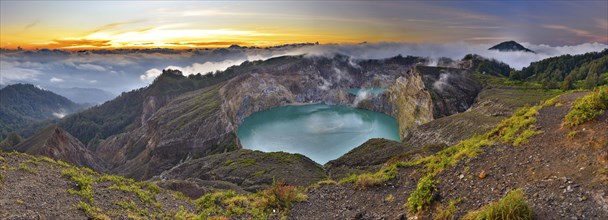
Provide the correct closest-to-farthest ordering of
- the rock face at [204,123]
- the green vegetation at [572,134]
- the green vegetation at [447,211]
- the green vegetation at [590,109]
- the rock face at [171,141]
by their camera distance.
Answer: the green vegetation at [447,211], the green vegetation at [572,134], the green vegetation at [590,109], the rock face at [204,123], the rock face at [171,141]

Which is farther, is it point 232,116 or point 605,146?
point 232,116

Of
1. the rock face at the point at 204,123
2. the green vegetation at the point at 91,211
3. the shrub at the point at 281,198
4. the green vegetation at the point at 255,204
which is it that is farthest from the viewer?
the rock face at the point at 204,123

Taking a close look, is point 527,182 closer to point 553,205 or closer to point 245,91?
point 553,205

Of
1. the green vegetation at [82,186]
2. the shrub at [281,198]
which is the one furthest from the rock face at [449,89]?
the green vegetation at [82,186]

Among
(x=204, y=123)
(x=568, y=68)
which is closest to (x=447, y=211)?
Result: (x=204, y=123)

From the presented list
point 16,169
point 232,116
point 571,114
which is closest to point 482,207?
point 571,114

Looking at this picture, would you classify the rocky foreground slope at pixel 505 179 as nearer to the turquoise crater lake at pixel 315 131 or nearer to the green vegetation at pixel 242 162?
the green vegetation at pixel 242 162
